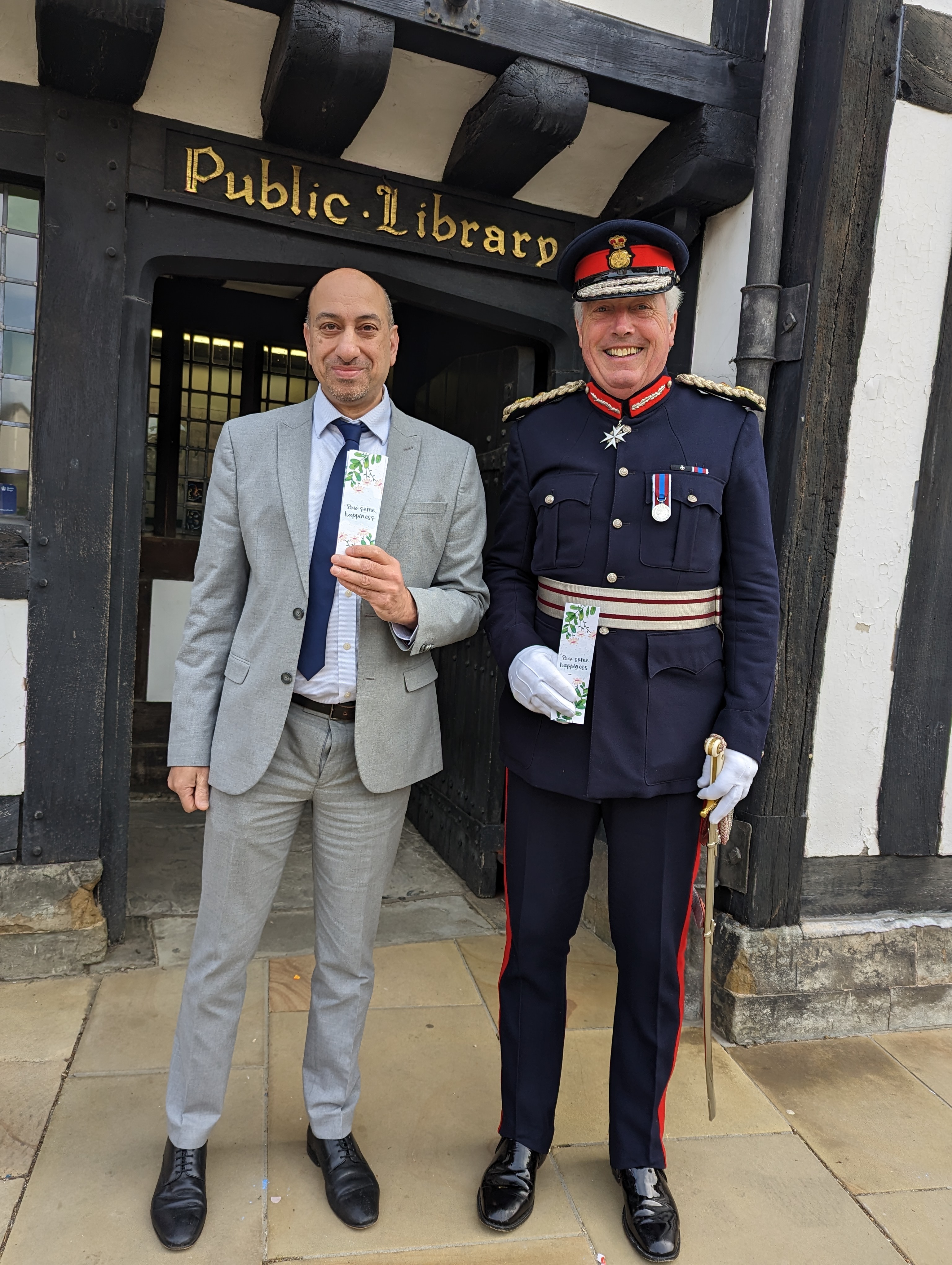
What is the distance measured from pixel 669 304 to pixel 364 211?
149 cm

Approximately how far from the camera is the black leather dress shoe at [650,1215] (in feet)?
6.56

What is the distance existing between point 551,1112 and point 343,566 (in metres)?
1.38

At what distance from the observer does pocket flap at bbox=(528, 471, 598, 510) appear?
210 centimetres

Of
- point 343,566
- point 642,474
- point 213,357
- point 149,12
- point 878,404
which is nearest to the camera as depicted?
point 343,566

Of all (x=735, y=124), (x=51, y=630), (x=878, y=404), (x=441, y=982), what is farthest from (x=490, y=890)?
(x=735, y=124)

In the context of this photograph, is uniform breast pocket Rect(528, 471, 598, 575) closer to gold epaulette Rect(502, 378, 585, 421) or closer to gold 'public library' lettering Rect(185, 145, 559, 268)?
gold epaulette Rect(502, 378, 585, 421)

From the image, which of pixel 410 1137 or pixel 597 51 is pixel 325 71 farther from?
pixel 410 1137

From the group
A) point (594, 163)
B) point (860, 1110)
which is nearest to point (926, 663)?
point (860, 1110)

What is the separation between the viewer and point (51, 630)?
302 cm

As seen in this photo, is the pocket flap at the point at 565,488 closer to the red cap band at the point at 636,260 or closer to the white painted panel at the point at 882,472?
the red cap band at the point at 636,260

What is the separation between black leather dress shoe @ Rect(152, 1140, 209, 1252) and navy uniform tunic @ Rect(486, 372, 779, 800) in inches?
44.0

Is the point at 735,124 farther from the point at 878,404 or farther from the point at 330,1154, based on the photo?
the point at 330,1154

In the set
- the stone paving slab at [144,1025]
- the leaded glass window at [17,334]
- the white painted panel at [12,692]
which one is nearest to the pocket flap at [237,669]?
the stone paving slab at [144,1025]

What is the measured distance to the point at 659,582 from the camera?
2059 mm
